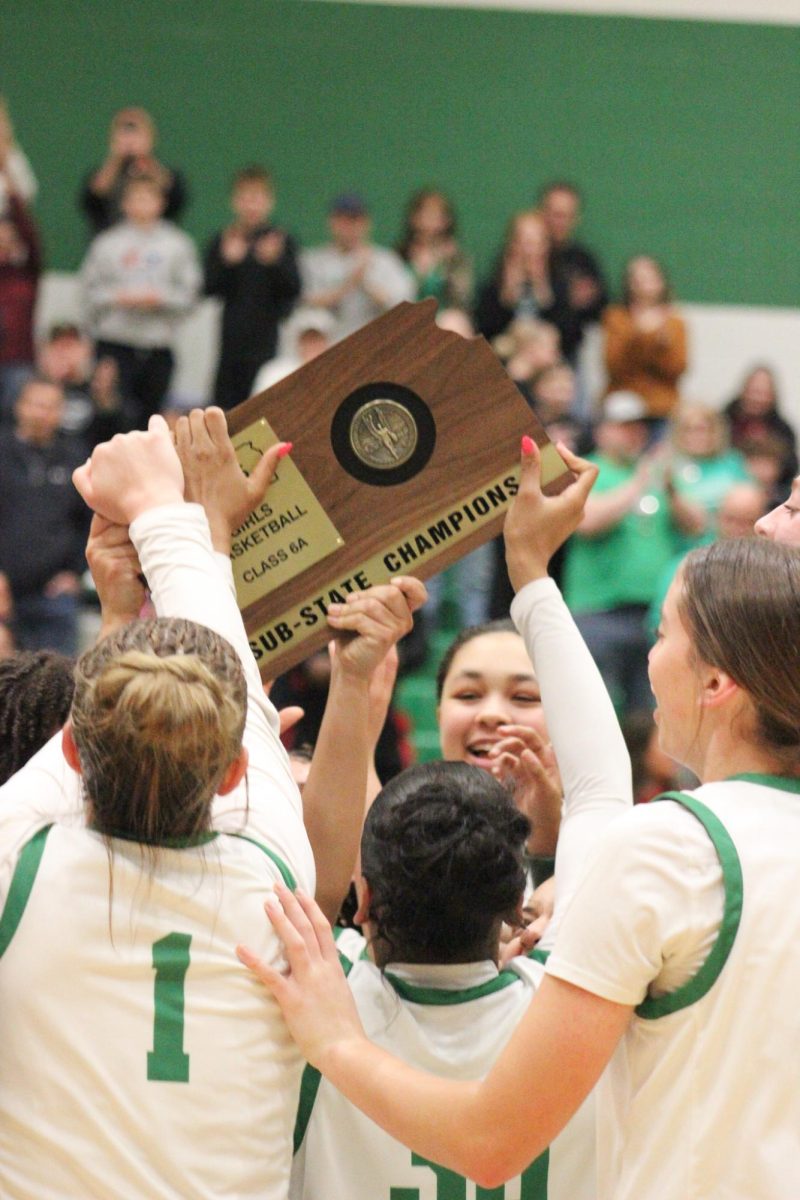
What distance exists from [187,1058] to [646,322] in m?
8.12

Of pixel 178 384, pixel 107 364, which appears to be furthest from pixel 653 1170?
pixel 178 384

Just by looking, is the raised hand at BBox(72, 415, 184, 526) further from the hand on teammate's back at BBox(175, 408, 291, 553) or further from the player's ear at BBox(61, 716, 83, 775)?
the player's ear at BBox(61, 716, 83, 775)

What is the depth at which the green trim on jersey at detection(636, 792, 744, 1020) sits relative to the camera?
5.23 ft

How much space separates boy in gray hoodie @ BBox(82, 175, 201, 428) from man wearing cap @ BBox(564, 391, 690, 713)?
8.68 feet

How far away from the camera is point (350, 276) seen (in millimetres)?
9016

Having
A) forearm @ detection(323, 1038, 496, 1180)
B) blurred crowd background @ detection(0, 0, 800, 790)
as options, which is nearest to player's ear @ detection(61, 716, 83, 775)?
forearm @ detection(323, 1038, 496, 1180)

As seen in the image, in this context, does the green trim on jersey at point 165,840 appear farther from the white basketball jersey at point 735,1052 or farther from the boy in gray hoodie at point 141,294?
the boy in gray hoodie at point 141,294

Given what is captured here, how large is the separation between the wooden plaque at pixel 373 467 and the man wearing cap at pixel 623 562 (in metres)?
4.42

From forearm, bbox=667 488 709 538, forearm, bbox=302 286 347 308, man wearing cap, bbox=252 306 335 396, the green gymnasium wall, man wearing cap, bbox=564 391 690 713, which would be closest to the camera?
man wearing cap, bbox=564 391 690 713

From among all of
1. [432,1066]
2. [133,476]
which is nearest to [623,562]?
[133,476]

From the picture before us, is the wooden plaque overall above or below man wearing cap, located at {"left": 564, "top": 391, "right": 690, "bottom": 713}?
above

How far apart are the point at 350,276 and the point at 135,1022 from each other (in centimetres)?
761

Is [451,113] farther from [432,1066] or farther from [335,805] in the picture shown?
[432,1066]

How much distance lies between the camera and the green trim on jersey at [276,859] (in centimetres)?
179
